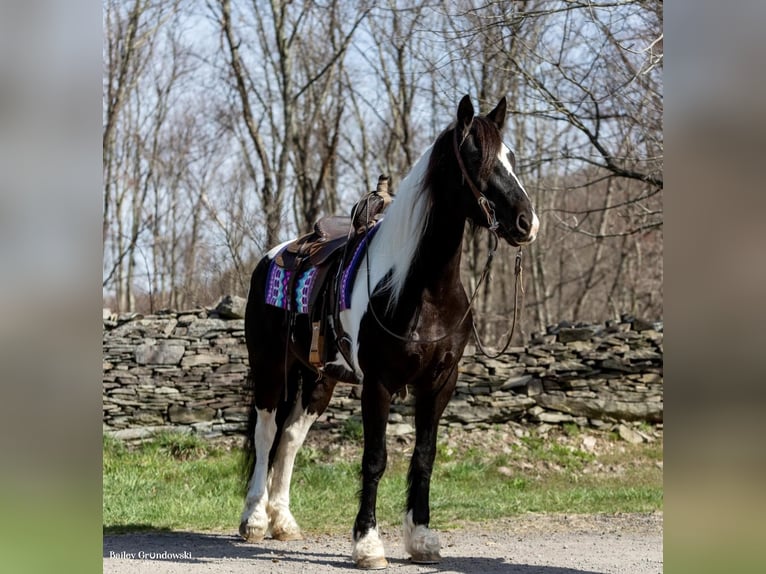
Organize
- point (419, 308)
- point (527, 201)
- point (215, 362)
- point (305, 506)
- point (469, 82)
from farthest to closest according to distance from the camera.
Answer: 1. point (469, 82)
2. point (215, 362)
3. point (305, 506)
4. point (419, 308)
5. point (527, 201)

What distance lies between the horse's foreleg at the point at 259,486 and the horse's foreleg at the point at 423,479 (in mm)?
1182

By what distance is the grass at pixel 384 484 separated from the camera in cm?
612

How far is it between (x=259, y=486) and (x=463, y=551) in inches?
51.3

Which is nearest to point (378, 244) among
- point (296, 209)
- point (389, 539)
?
point (389, 539)

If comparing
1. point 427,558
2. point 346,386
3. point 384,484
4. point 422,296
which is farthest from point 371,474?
point 346,386

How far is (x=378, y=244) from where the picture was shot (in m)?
4.39

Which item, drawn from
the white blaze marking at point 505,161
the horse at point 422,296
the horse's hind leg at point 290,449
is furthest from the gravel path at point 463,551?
the white blaze marking at point 505,161

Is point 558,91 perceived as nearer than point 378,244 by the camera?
No

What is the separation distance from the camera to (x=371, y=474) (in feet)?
13.6

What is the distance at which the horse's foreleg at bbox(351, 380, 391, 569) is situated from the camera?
162 inches

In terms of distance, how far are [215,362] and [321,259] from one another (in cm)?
444

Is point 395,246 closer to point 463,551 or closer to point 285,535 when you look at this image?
point 463,551
